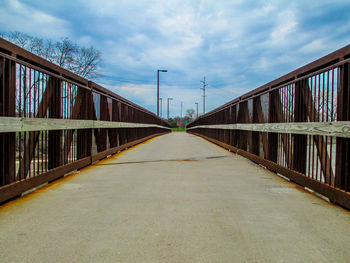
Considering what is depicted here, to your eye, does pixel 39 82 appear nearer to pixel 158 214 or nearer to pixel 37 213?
pixel 37 213

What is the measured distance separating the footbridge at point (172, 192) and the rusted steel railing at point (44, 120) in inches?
0.9

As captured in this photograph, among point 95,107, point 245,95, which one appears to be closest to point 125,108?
point 95,107

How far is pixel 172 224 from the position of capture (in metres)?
3.01

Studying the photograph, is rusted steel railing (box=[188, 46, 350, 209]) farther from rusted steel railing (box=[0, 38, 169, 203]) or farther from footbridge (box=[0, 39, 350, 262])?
rusted steel railing (box=[0, 38, 169, 203])

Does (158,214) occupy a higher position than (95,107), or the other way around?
(95,107)

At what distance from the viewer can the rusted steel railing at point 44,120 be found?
3.65 meters

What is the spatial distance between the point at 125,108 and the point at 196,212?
9814 mm

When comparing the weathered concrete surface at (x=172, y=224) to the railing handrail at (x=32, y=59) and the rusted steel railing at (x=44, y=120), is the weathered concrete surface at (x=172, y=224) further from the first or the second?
the railing handrail at (x=32, y=59)

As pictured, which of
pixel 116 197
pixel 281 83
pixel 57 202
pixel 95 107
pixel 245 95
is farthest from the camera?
pixel 245 95

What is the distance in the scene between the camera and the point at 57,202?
3.84 m

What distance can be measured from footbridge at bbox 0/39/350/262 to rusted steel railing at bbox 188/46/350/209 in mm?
22

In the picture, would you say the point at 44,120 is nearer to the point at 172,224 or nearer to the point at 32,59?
the point at 32,59

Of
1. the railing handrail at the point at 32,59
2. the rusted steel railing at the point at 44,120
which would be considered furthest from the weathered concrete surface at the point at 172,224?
the railing handrail at the point at 32,59

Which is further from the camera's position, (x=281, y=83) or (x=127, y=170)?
(x=127, y=170)
